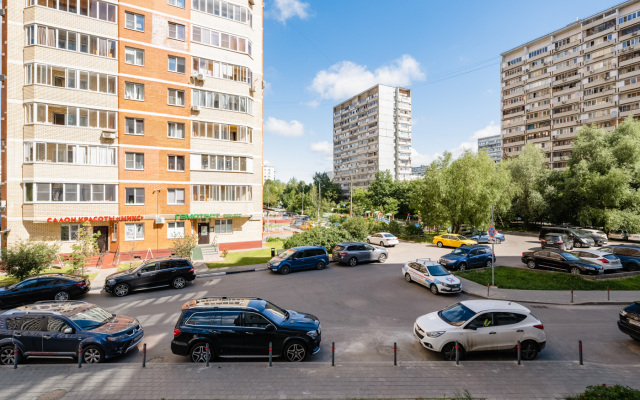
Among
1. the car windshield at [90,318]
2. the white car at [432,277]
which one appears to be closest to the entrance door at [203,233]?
the white car at [432,277]

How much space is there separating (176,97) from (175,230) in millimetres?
12163

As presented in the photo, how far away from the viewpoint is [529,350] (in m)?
9.33

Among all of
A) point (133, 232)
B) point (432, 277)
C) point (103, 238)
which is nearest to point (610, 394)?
point (432, 277)

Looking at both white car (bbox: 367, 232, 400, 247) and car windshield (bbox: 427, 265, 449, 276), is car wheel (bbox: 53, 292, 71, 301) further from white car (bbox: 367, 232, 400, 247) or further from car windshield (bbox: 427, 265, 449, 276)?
white car (bbox: 367, 232, 400, 247)

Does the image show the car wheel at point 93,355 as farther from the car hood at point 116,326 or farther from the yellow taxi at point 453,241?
the yellow taxi at point 453,241

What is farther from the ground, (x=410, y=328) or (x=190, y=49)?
(x=190, y=49)

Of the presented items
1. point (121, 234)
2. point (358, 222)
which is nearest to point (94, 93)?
point (121, 234)

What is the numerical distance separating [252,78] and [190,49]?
→ 6378 mm

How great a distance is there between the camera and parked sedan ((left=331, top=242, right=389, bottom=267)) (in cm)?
2394

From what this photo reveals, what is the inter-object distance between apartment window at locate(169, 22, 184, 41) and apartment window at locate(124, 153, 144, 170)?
11.3 m

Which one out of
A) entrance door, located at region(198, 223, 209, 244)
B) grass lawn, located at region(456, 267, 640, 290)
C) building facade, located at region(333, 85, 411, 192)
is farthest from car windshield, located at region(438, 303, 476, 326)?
building facade, located at region(333, 85, 411, 192)

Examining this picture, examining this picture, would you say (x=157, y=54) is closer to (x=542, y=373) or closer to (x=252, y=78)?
(x=252, y=78)

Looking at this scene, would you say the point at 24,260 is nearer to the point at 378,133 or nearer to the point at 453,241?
the point at 453,241

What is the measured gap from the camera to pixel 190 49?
29.2m
